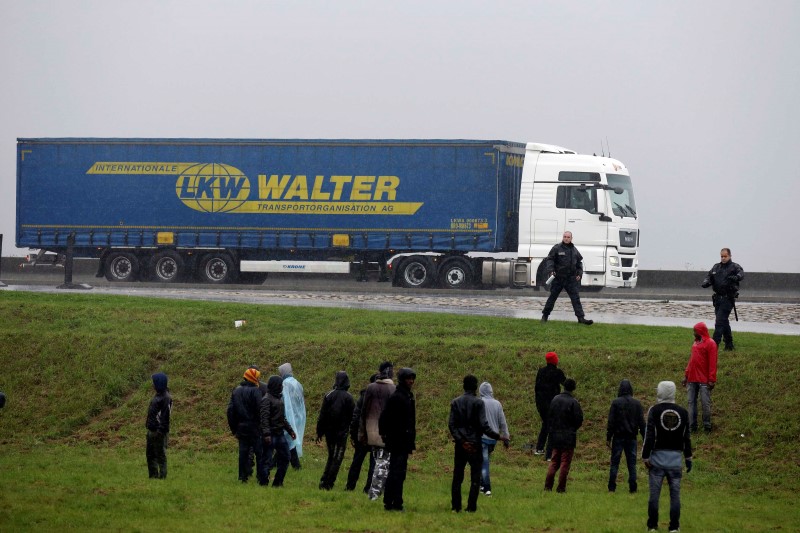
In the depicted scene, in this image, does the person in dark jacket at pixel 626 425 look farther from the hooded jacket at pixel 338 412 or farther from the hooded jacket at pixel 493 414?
the hooded jacket at pixel 338 412

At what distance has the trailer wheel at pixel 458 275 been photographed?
3550 cm

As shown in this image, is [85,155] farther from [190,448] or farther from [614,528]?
[614,528]

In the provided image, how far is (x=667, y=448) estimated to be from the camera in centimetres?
1180

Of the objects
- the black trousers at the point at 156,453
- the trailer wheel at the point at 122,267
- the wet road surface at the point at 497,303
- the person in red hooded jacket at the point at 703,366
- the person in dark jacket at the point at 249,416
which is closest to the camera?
the person in dark jacket at the point at 249,416

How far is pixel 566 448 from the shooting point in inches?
552

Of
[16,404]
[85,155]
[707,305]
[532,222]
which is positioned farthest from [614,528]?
[85,155]

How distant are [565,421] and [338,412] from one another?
258cm

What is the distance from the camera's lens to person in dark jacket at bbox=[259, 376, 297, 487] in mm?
13867

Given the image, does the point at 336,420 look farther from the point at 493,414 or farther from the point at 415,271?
the point at 415,271

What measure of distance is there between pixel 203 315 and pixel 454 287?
12.0 metres

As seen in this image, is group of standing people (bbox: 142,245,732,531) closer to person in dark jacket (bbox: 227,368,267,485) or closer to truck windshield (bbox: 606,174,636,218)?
person in dark jacket (bbox: 227,368,267,485)

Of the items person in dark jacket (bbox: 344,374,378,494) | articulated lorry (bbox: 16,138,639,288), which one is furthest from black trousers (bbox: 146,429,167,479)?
articulated lorry (bbox: 16,138,639,288)

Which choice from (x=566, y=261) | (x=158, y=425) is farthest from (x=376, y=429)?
(x=566, y=261)

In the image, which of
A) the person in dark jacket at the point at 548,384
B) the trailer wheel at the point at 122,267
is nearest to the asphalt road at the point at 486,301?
the trailer wheel at the point at 122,267
